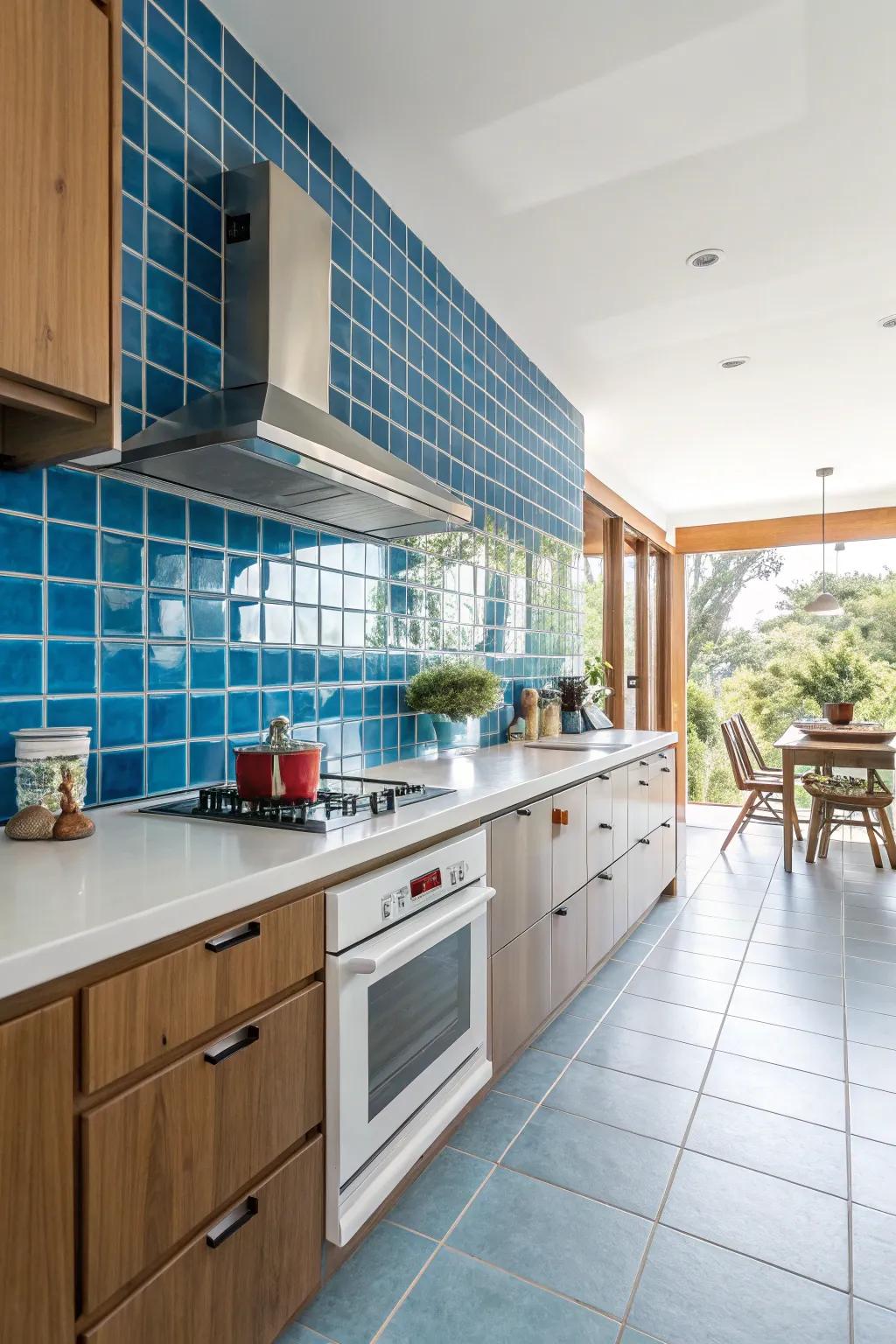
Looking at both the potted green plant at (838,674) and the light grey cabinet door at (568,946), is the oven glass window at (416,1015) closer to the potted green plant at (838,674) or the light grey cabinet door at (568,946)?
the light grey cabinet door at (568,946)

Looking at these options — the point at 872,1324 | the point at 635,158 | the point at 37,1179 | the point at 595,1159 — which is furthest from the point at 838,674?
the point at 37,1179

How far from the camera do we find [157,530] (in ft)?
5.57

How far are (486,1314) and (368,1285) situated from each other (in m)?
0.23

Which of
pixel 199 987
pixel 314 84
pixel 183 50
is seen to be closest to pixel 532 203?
pixel 314 84

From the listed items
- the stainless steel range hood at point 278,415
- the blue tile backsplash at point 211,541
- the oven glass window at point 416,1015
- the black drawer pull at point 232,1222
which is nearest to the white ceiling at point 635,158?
the blue tile backsplash at point 211,541

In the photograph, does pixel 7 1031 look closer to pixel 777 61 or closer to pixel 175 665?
pixel 175 665

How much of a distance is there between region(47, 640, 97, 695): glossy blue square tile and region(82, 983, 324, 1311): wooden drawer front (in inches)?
29.5

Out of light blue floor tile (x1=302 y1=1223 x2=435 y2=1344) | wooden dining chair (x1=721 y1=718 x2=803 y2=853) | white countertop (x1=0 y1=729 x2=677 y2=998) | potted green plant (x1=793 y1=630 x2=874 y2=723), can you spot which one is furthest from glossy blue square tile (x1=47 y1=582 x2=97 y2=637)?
potted green plant (x1=793 y1=630 x2=874 y2=723)

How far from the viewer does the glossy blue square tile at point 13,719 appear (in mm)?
1382

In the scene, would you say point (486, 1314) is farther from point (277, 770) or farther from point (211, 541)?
point (211, 541)

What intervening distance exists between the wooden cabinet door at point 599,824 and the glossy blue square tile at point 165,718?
1.44 m

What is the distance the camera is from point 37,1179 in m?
0.84

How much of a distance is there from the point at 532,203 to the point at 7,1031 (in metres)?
2.72

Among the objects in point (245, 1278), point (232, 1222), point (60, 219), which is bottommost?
point (245, 1278)
